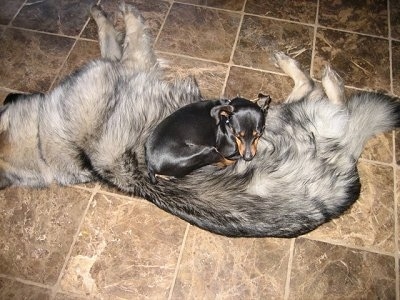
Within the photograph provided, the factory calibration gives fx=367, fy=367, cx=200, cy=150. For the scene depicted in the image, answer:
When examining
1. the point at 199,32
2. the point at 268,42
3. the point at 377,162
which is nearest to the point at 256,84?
the point at 268,42

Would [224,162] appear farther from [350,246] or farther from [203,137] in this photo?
[350,246]

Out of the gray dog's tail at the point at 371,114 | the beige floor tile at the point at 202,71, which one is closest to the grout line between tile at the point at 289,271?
the gray dog's tail at the point at 371,114

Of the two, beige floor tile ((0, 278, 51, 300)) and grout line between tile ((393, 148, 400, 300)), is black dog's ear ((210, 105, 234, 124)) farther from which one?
beige floor tile ((0, 278, 51, 300))

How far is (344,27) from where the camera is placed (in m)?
2.72

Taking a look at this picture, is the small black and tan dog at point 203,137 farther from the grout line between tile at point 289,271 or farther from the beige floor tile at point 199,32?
the beige floor tile at point 199,32

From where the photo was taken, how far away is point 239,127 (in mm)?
1845

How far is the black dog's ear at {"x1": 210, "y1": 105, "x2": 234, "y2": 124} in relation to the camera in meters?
1.89

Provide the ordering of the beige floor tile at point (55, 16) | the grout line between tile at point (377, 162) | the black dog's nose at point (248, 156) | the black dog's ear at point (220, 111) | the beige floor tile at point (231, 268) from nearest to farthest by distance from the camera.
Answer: the black dog's nose at point (248, 156), the black dog's ear at point (220, 111), the beige floor tile at point (231, 268), the grout line between tile at point (377, 162), the beige floor tile at point (55, 16)

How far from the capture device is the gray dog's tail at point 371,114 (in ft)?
6.75

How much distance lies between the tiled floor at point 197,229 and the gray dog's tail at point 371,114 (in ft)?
0.85

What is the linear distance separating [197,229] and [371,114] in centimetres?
120

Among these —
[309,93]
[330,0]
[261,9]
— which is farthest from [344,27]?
[309,93]

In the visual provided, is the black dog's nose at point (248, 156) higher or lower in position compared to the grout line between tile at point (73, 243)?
higher

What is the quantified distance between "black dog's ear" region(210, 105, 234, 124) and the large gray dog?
25 centimetres
